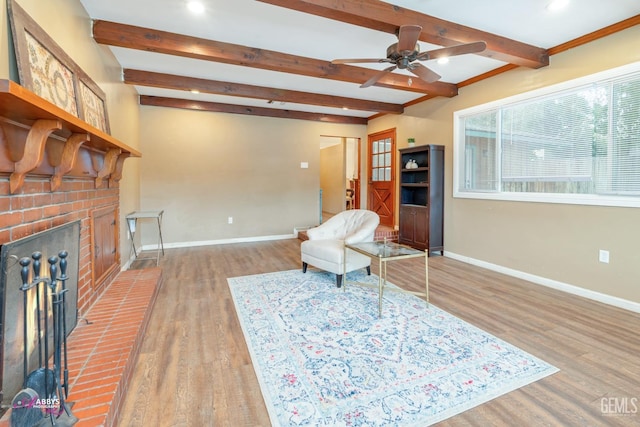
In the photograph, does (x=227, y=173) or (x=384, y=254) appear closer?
(x=384, y=254)

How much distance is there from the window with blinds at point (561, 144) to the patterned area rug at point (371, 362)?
6.91 feet

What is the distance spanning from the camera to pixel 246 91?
4.77 metres

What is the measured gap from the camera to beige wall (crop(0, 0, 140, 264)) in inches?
72.1

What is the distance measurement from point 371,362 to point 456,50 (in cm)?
246

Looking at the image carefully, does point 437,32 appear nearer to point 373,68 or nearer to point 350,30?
point 350,30

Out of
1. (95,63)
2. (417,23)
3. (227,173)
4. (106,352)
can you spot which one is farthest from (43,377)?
Answer: (227,173)

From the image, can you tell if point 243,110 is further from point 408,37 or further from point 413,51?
point 408,37

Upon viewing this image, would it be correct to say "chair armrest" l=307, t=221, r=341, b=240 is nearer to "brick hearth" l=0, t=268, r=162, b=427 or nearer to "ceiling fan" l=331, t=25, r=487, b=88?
"brick hearth" l=0, t=268, r=162, b=427

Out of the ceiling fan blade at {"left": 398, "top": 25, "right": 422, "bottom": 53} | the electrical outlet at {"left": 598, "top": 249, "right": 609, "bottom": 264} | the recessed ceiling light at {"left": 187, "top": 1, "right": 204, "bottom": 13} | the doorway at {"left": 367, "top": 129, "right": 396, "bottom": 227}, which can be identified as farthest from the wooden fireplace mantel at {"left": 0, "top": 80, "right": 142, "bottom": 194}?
the doorway at {"left": 367, "top": 129, "right": 396, "bottom": 227}

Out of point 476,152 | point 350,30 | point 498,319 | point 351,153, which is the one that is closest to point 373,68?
point 350,30

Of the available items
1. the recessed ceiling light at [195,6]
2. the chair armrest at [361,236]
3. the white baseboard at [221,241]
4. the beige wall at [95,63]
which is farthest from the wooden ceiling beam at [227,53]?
the white baseboard at [221,241]

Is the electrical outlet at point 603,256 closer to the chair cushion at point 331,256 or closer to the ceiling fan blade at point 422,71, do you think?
the chair cushion at point 331,256

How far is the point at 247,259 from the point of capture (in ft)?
15.5

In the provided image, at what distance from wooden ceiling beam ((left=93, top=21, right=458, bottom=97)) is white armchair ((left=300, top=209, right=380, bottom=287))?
1844 mm
